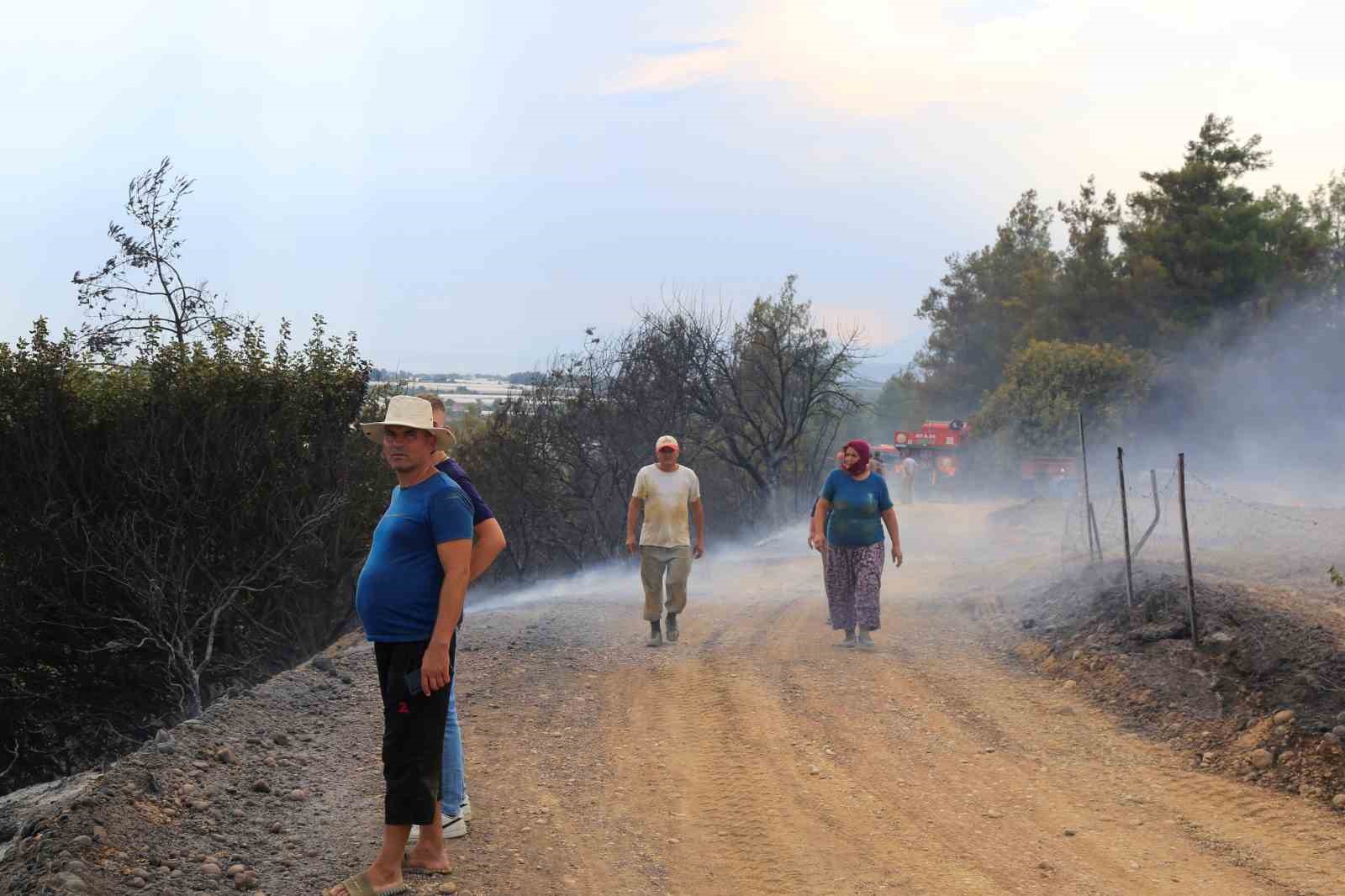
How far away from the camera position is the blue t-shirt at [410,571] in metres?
4.88

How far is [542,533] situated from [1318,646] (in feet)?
98.5

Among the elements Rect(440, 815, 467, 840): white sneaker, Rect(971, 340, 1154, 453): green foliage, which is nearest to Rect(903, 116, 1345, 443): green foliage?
Rect(971, 340, 1154, 453): green foliage

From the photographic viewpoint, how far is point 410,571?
4.89 meters

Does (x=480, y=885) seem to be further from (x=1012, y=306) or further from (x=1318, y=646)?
(x=1012, y=306)

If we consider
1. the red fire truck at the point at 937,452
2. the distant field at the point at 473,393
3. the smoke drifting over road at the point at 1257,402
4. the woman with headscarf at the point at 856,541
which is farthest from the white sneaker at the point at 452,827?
the smoke drifting over road at the point at 1257,402

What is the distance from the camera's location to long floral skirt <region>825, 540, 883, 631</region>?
10578 mm

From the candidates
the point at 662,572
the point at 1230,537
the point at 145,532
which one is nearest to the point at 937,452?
the point at 1230,537

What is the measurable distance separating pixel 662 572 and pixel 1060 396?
34.7 metres

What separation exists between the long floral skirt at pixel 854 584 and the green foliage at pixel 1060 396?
106 ft

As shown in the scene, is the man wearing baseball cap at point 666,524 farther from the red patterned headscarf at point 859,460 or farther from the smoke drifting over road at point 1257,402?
the smoke drifting over road at point 1257,402

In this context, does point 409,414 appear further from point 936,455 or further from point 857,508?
point 936,455

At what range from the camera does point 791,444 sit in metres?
40.4

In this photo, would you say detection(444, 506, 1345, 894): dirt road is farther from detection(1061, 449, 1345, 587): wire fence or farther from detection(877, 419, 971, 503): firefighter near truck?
detection(877, 419, 971, 503): firefighter near truck


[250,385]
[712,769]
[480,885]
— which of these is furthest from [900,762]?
[250,385]
